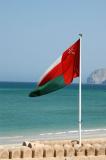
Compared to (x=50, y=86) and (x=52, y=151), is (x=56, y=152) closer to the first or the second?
(x=52, y=151)

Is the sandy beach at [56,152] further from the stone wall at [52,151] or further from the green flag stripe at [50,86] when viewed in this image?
the green flag stripe at [50,86]

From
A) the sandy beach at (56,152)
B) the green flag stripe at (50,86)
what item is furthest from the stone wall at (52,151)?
the green flag stripe at (50,86)

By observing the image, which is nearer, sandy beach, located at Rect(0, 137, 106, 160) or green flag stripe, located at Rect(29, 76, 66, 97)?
sandy beach, located at Rect(0, 137, 106, 160)

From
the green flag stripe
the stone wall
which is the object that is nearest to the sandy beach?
the stone wall

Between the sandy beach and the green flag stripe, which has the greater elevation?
the green flag stripe

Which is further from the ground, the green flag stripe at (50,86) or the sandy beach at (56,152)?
the green flag stripe at (50,86)

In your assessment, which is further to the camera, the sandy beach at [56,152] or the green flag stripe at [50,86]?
the green flag stripe at [50,86]

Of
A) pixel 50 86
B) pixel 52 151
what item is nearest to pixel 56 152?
pixel 52 151

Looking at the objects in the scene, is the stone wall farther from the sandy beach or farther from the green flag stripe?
the green flag stripe

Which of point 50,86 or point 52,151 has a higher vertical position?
point 50,86

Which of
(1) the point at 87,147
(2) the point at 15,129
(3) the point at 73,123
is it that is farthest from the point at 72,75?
(3) the point at 73,123

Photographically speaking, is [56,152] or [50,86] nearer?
[56,152]

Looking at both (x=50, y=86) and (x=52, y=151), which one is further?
(x=50, y=86)

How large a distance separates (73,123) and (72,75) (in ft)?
102
